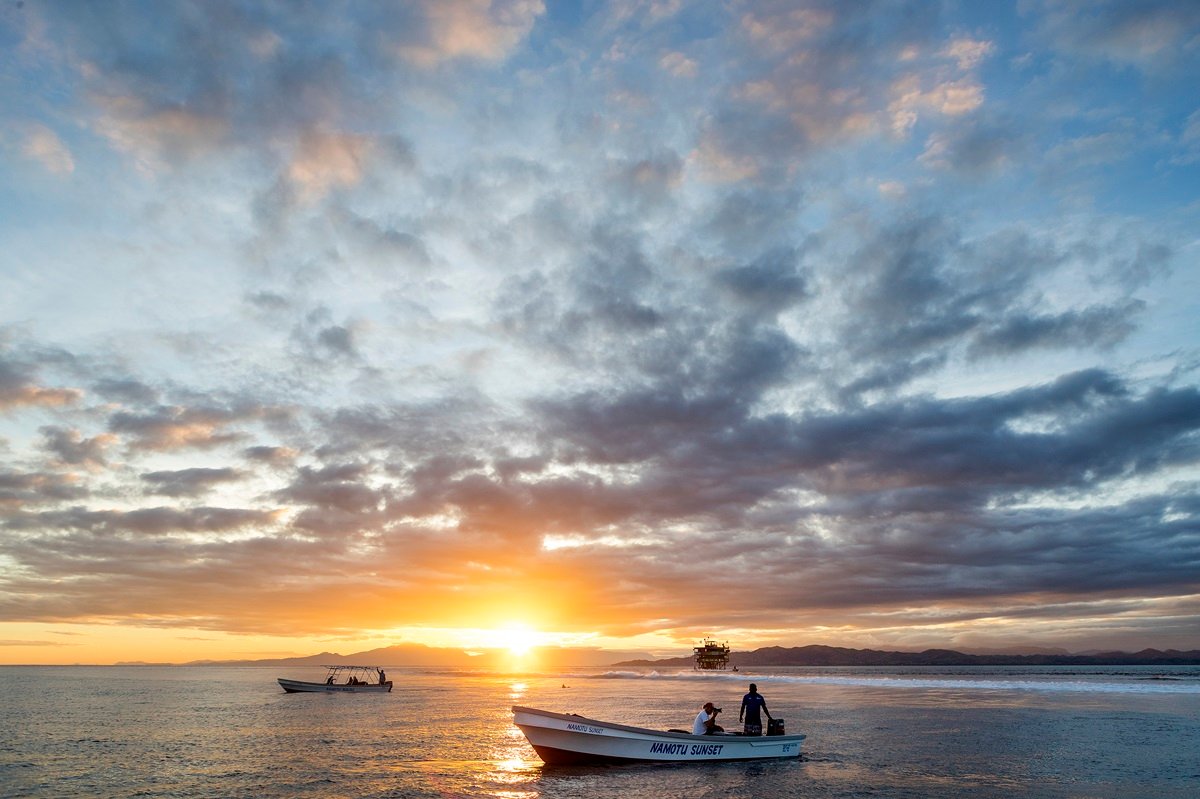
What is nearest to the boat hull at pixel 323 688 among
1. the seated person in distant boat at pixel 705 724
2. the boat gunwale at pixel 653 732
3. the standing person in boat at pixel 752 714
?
the boat gunwale at pixel 653 732

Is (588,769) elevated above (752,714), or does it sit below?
below

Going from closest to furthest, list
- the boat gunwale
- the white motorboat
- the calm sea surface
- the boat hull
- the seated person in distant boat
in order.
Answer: the calm sea surface < the boat gunwale < the white motorboat < the seated person in distant boat < the boat hull

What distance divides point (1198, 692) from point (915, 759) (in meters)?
79.2

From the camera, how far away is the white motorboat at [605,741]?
34.7 meters

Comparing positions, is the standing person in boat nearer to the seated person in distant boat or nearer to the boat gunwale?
the boat gunwale

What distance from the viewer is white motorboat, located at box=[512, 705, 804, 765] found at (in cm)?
3469

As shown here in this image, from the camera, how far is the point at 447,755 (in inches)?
1625

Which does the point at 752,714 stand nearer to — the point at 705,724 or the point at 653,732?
the point at 705,724

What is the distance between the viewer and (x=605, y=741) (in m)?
35.0

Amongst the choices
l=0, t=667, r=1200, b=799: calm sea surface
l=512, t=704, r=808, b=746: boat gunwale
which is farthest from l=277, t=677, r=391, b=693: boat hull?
l=512, t=704, r=808, b=746: boat gunwale

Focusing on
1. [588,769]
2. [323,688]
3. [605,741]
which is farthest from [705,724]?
[323,688]

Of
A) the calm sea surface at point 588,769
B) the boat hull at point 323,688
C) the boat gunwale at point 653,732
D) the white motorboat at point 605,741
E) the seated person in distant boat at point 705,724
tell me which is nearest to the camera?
the calm sea surface at point 588,769

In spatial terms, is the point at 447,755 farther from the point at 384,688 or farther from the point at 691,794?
the point at 384,688

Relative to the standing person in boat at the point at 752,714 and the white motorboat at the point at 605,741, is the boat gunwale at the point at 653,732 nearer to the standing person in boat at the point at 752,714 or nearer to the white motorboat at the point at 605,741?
the white motorboat at the point at 605,741
